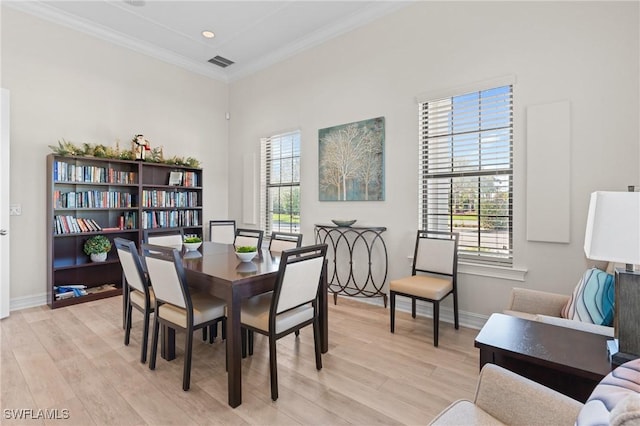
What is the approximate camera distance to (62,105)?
12.9 ft

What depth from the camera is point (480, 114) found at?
3.04 m

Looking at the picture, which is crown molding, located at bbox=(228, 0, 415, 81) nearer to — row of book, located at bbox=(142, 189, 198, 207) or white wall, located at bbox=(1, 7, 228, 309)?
white wall, located at bbox=(1, 7, 228, 309)

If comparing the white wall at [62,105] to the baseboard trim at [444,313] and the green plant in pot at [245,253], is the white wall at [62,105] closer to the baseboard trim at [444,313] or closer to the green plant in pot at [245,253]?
the green plant in pot at [245,253]

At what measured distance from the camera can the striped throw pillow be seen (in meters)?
1.69

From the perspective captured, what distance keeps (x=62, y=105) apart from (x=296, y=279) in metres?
4.04

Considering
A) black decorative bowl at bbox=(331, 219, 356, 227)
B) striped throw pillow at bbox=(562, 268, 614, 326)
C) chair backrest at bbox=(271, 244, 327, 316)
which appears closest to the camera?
striped throw pillow at bbox=(562, 268, 614, 326)

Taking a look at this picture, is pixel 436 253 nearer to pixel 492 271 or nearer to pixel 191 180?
pixel 492 271

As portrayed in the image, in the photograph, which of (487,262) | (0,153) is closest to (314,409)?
(487,262)

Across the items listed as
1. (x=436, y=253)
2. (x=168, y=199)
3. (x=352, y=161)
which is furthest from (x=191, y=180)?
(x=436, y=253)

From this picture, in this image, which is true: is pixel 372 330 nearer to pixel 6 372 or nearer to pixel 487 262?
pixel 487 262

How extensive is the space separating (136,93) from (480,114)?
461 cm

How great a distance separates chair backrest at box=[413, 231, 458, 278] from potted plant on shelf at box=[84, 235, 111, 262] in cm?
383

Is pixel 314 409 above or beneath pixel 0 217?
beneath

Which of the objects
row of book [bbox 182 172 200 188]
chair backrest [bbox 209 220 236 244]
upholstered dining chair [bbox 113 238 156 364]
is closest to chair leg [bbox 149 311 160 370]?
upholstered dining chair [bbox 113 238 156 364]
